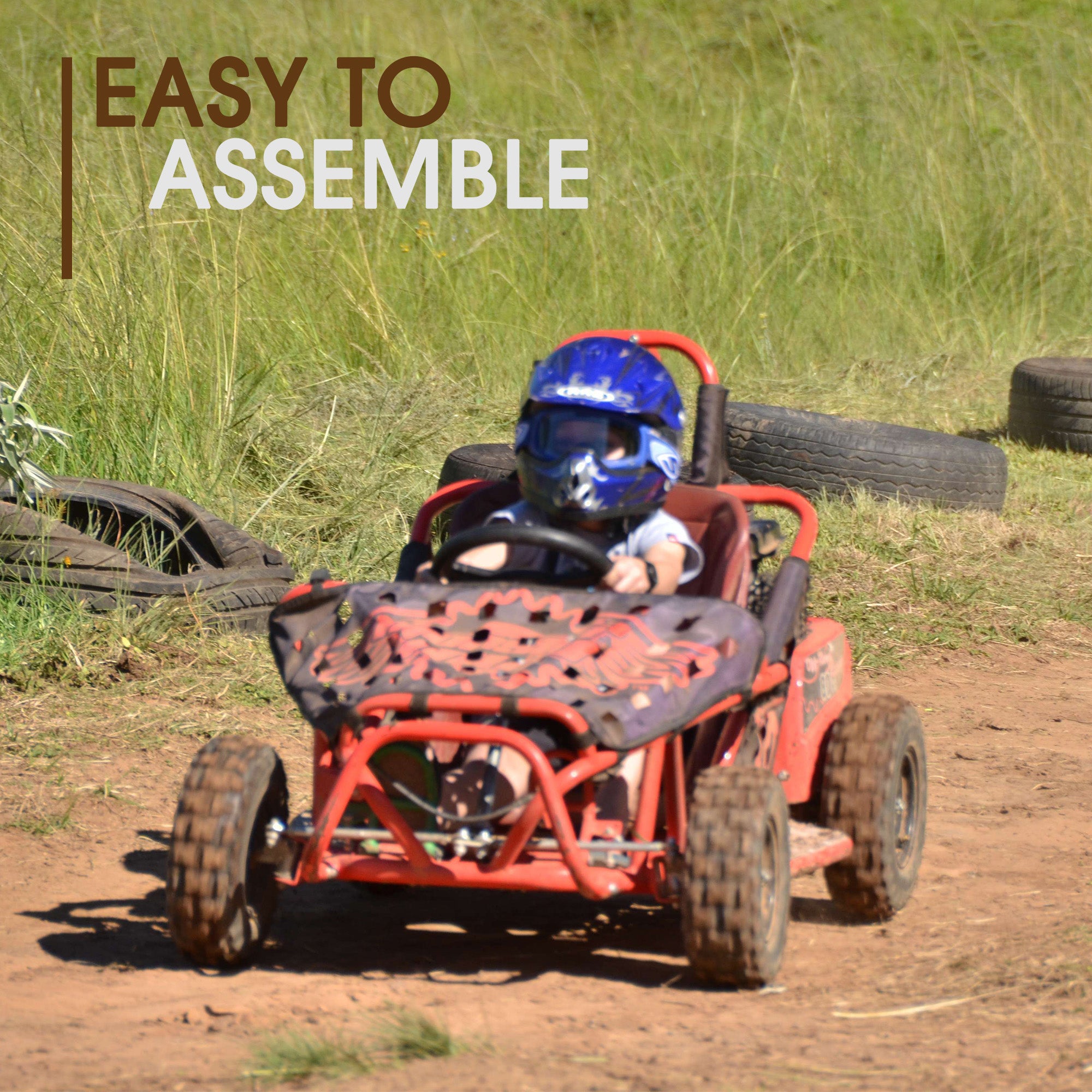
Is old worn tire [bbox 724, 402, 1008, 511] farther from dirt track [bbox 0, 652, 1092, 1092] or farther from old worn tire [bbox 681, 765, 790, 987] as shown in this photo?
old worn tire [bbox 681, 765, 790, 987]

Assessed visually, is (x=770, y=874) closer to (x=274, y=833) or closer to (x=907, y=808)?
(x=907, y=808)

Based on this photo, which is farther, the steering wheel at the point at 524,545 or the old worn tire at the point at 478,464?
the old worn tire at the point at 478,464

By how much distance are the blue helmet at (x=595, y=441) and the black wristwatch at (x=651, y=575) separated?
5.1 inches

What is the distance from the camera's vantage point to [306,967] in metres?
3.26

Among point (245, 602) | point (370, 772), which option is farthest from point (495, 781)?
point (245, 602)

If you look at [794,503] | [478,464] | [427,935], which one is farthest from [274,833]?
[478,464]

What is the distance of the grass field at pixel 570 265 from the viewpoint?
6.66 m

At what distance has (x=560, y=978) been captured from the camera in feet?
10.3

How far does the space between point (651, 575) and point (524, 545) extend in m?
0.30

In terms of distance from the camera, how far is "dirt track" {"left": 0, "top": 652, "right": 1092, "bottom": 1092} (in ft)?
8.61

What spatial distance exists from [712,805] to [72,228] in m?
4.93

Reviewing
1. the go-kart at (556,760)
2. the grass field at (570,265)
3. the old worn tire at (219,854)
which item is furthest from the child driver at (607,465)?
the grass field at (570,265)

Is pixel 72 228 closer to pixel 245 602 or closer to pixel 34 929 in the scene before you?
pixel 245 602

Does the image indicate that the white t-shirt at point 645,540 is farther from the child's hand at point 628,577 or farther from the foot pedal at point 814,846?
the foot pedal at point 814,846
